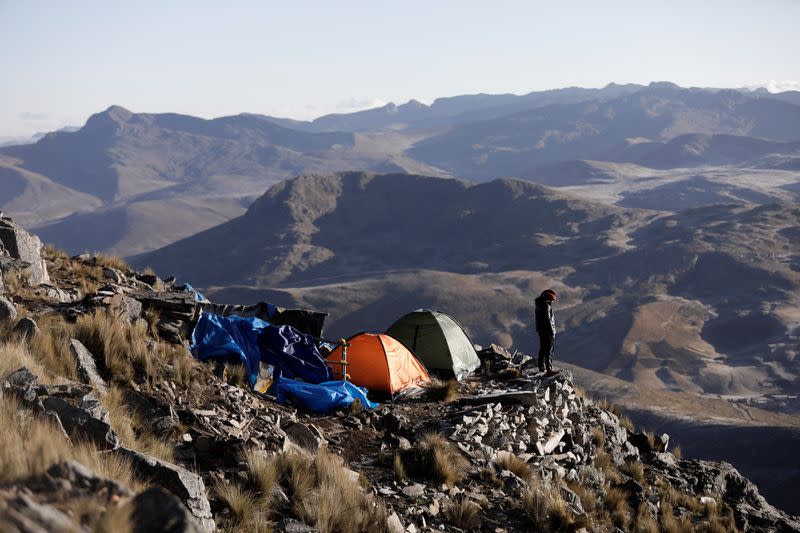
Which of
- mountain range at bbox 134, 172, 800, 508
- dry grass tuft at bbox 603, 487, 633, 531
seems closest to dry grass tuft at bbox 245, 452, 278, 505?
dry grass tuft at bbox 603, 487, 633, 531

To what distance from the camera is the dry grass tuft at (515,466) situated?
10.2m

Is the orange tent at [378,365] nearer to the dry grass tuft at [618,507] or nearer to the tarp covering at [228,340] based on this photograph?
the tarp covering at [228,340]

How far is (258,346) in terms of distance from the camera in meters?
12.9

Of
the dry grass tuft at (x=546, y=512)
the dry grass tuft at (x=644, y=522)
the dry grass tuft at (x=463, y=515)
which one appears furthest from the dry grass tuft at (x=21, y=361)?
the dry grass tuft at (x=644, y=522)

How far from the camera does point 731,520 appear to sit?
451 inches

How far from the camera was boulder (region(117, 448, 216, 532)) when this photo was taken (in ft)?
18.4

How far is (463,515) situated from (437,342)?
30.4 feet

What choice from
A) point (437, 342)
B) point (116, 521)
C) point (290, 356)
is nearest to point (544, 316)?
point (437, 342)

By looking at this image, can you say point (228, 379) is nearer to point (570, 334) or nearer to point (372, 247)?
point (570, 334)

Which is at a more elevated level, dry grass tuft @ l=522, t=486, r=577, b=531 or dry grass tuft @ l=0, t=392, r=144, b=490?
dry grass tuft @ l=0, t=392, r=144, b=490

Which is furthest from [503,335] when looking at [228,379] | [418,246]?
[228,379]

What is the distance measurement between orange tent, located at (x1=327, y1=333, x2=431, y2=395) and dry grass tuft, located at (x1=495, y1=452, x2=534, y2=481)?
150 inches

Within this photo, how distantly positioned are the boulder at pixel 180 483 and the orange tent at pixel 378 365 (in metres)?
7.82

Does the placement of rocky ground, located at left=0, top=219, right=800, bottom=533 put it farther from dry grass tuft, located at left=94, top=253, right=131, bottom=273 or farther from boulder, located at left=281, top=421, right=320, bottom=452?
dry grass tuft, located at left=94, top=253, right=131, bottom=273
